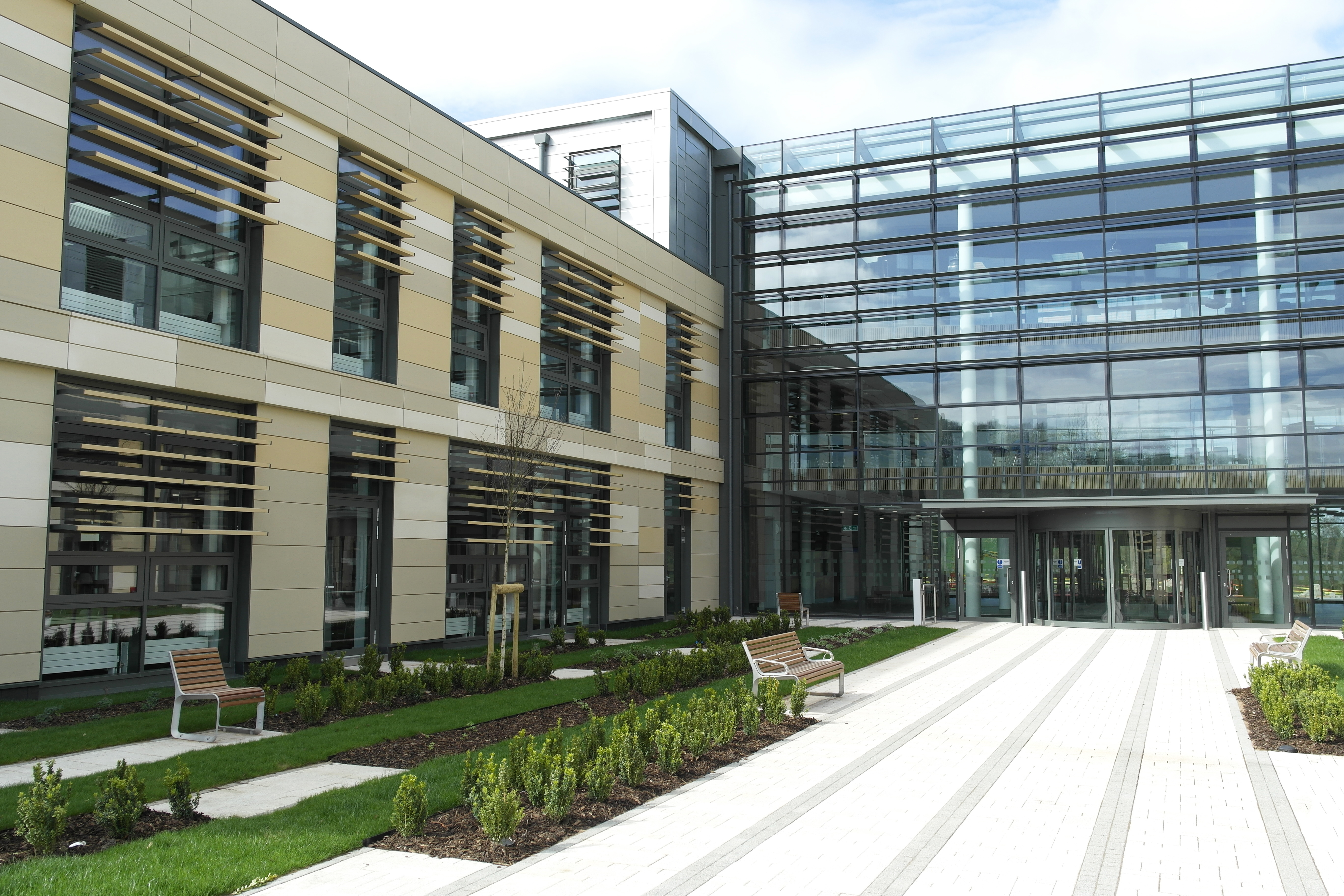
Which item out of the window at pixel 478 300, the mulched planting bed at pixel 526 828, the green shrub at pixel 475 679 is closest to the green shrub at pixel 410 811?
the mulched planting bed at pixel 526 828

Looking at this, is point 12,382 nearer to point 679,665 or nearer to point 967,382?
point 679,665

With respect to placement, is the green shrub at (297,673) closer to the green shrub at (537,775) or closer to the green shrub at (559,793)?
the green shrub at (537,775)

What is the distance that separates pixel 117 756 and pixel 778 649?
817 cm

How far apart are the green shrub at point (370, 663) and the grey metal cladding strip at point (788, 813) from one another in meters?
7.34

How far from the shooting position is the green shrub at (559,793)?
7.36m

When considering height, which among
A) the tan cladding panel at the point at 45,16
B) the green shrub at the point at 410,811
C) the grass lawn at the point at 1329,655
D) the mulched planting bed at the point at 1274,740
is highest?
the tan cladding panel at the point at 45,16

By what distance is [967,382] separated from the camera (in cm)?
2900

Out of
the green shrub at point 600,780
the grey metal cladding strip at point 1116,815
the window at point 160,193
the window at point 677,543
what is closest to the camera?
the grey metal cladding strip at point 1116,815

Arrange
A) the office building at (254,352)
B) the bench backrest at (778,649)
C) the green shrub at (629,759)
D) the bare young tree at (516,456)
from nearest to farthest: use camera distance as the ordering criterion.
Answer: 1. the green shrub at (629,759)
2. the office building at (254,352)
3. the bench backrest at (778,649)
4. the bare young tree at (516,456)

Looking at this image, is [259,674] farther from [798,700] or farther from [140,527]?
[798,700]

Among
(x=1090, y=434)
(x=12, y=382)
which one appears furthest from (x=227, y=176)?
(x=1090, y=434)

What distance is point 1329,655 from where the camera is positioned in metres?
17.9

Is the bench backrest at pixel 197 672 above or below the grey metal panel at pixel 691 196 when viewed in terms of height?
below

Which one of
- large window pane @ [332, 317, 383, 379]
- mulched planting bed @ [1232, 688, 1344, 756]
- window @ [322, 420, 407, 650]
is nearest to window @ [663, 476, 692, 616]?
window @ [322, 420, 407, 650]
